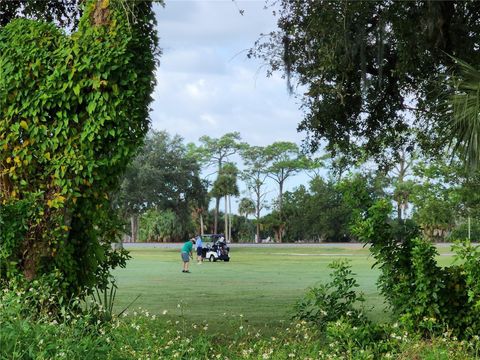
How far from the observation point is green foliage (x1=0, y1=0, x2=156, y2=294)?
6.99m

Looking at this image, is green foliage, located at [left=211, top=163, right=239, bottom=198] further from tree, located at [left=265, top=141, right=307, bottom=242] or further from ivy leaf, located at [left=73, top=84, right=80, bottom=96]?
ivy leaf, located at [left=73, top=84, right=80, bottom=96]

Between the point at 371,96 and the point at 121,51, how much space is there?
251 inches

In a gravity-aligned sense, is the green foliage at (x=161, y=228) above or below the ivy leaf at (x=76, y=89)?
below

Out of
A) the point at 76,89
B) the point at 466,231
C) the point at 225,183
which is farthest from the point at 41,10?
the point at 225,183

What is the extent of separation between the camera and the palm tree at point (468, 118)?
7.53 metres

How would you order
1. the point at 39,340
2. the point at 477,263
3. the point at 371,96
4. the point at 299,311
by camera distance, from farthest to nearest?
the point at 371,96 < the point at 299,311 < the point at 477,263 < the point at 39,340

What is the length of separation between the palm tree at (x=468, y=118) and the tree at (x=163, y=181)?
1642 inches

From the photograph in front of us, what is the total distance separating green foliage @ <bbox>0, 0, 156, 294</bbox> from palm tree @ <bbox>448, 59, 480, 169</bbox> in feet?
12.5

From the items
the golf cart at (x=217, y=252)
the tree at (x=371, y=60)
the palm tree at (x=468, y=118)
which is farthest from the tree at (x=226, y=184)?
the palm tree at (x=468, y=118)

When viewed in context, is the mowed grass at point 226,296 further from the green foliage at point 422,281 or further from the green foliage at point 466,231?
the green foliage at point 466,231

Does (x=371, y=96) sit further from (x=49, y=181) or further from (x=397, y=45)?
(x=49, y=181)

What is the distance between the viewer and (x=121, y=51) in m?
6.98

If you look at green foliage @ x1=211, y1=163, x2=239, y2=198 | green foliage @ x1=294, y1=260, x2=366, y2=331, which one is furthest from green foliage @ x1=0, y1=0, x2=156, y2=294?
green foliage @ x1=211, y1=163, x2=239, y2=198

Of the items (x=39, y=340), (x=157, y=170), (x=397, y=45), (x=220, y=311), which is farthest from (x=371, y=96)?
(x=157, y=170)
